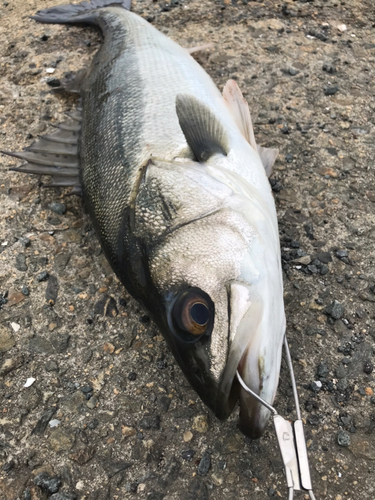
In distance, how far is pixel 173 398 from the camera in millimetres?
2357

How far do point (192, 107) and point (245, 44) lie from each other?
7.61ft

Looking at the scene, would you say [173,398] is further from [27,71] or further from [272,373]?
[27,71]

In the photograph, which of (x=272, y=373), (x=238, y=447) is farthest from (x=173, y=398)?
(x=272, y=373)

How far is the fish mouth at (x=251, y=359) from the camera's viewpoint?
5.70 ft

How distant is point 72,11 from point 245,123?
10.7ft

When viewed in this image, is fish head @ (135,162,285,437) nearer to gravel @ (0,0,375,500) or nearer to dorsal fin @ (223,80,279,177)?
gravel @ (0,0,375,500)

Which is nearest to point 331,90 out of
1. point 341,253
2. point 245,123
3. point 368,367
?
point 245,123

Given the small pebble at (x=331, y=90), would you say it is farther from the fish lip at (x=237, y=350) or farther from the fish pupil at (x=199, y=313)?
the fish pupil at (x=199, y=313)

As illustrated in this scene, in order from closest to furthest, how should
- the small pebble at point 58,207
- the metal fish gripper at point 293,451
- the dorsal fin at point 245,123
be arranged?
the metal fish gripper at point 293,451 < the dorsal fin at point 245,123 < the small pebble at point 58,207

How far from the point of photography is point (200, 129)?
253 cm

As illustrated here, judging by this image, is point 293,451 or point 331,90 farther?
point 331,90

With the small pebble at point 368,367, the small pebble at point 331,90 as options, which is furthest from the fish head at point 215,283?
the small pebble at point 331,90

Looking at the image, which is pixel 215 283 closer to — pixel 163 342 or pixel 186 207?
pixel 186 207

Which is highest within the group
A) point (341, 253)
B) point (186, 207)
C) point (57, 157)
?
point (186, 207)
